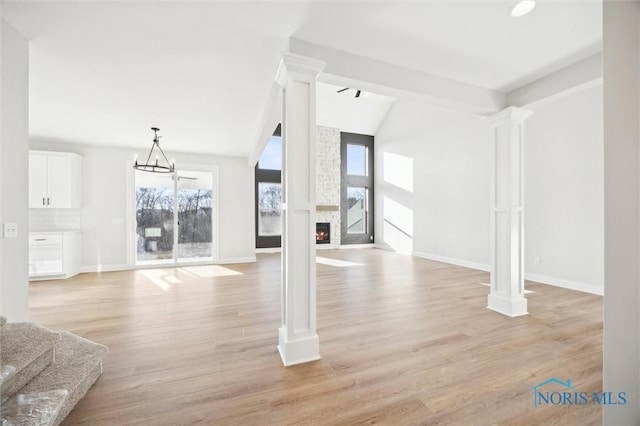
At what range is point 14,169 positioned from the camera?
1.88 m

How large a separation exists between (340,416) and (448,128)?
661 cm

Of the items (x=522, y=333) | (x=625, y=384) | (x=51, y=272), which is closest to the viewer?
(x=625, y=384)

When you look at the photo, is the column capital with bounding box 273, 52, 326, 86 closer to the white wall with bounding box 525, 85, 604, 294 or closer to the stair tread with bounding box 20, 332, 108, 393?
the stair tread with bounding box 20, 332, 108, 393

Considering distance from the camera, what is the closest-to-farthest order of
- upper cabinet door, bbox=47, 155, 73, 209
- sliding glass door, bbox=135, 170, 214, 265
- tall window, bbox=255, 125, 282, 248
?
1. upper cabinet door, bbox=47, 155, 73, 209
2. sliding glass door, bbox=135, 170, 214, 265
3. tall window, bbox=255, 125, 282, 248

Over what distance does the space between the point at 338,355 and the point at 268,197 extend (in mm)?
7037

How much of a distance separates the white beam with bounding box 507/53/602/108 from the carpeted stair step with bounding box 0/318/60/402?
4709mm

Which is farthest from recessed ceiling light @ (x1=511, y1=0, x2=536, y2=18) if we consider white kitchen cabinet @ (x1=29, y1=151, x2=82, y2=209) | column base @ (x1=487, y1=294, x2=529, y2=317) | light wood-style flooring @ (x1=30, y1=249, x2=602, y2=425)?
white kitchen cabinet @ (x1=29, y1=151, x2=82, y2=209)

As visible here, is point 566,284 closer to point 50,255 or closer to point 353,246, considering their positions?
point 353,246

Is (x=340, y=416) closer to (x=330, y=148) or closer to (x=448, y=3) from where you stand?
(x=448, y=3)

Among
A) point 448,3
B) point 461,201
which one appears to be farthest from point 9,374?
point 461,201

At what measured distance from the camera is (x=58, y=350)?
184cm

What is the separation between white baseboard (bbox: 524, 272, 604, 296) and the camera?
3709 mm

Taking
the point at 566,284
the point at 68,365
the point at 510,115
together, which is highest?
the point at 510,115

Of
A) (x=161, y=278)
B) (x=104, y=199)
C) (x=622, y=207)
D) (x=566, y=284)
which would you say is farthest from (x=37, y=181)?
(x=566, y=284)
